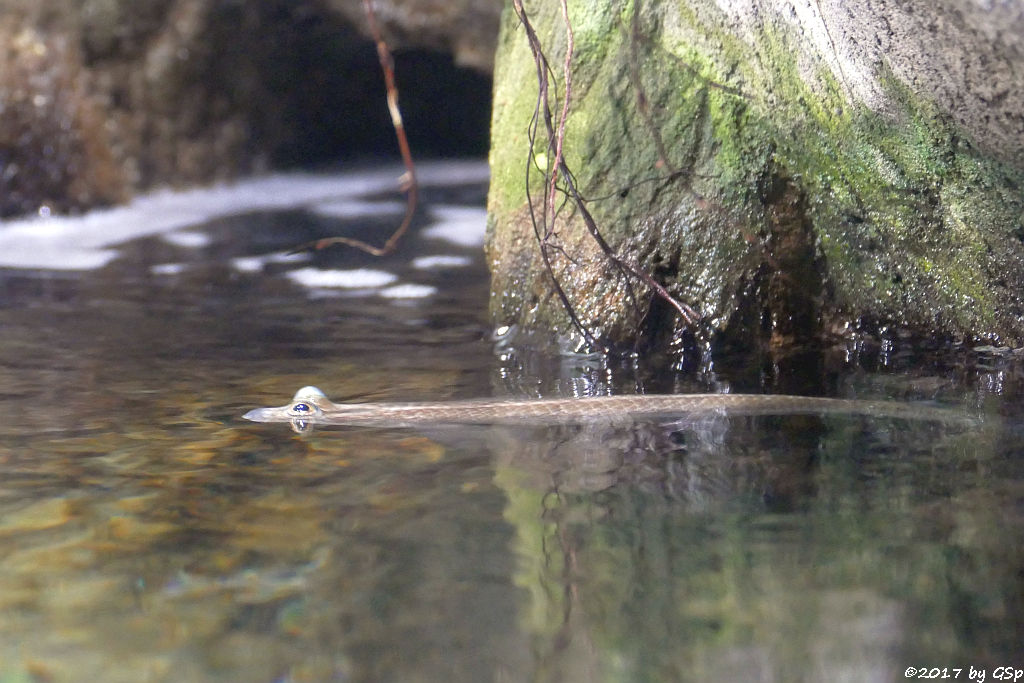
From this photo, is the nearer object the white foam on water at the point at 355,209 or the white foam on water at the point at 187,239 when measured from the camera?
the white foam on water at the point at 187,239

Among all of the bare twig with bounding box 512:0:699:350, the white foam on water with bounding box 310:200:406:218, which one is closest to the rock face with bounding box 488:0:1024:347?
the bare twig with bounding box 512:0:699:350

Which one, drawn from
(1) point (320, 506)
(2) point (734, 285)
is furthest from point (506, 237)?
(1) point (320, 506)

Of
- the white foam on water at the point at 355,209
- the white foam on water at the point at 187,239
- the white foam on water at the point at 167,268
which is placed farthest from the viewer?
the white foam on water at the point at 355,209

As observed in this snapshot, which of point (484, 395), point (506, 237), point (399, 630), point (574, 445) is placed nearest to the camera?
point (399, 630)

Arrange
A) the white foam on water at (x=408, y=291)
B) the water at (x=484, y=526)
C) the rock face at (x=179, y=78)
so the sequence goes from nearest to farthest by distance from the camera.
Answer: the water at (x=484, y=526)
the white foam on water at (x=408, y=291)
the rock face at (x=179, y=78)

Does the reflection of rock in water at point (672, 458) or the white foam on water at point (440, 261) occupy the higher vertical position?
the white foam on water at point (440, 261)

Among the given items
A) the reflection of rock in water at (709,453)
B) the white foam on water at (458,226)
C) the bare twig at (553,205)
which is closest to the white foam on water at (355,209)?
the white foam on water at (458,226)

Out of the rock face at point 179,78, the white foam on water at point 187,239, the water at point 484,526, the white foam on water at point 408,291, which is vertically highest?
the rock face at point 179,78

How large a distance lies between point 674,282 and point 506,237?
86 centimetres

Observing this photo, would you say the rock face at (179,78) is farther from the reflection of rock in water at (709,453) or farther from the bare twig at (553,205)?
the reflection of rock in water at (709,453)

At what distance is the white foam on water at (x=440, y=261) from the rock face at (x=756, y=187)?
70.3 inches

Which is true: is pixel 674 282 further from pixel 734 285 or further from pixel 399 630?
pixel 399 630

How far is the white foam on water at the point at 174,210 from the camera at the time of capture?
23.8 ft

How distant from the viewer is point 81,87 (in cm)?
873
